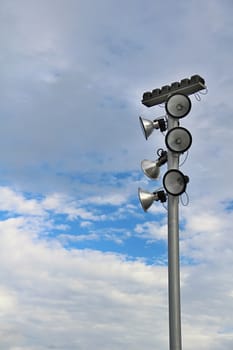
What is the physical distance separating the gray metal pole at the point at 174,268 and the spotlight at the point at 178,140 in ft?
0.89

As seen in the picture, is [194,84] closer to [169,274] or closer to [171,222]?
[171,222]

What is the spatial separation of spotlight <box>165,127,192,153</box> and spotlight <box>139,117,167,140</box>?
0.92m

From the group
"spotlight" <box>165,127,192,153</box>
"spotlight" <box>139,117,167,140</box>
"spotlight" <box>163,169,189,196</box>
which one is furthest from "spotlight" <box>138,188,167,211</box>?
"spotlight" <box>139,117,167,140</box>

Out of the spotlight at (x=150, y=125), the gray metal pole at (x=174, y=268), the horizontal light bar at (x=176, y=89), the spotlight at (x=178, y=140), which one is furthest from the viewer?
the spotlight at (x=150, y=125)

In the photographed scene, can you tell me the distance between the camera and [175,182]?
10.9 meters

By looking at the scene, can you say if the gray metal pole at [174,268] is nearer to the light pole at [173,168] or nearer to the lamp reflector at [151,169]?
the light pole at [173,168]

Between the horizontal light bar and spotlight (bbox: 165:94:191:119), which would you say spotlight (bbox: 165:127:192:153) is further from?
the horizontal light bar

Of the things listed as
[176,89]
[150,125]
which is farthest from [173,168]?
[176,89]

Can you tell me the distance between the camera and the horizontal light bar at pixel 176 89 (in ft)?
38.2

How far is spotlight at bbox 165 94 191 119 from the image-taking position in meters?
11.3

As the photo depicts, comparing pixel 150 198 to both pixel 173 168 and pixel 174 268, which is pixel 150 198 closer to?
pixel 173 168

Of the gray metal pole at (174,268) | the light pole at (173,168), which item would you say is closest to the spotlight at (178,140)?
the light pole at (173,168)

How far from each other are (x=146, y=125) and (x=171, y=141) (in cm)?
103

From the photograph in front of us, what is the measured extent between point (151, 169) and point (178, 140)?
101 cm
